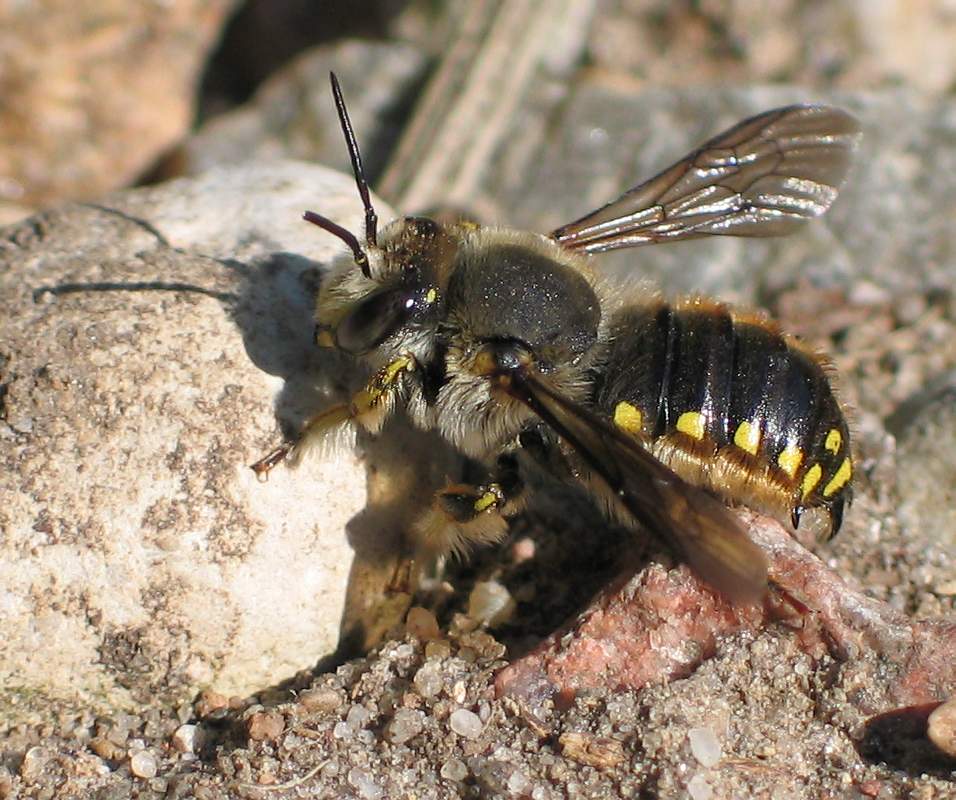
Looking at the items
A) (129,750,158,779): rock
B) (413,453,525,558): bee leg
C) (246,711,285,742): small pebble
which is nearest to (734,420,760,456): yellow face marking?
(413,453,525,558): bee leg

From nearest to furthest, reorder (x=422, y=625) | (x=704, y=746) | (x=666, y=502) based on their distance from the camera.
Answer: (x=666, y=502)
(x=704, y=746)
(x=422, y=625)

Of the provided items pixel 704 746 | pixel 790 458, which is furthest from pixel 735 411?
pixel 704 746

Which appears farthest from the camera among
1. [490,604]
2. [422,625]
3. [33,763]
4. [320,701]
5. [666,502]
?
[490,604]

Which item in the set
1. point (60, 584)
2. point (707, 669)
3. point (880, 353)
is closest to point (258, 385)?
point (60, 584)

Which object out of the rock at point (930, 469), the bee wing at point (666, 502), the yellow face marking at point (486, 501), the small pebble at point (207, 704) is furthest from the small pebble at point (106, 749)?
the rock at point (930, 469)

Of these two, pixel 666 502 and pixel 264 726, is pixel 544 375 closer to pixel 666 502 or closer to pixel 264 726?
pixel 666 502

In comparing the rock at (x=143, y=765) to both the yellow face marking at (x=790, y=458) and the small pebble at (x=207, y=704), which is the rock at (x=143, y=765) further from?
the yellow face marking at (x=790, y=458)

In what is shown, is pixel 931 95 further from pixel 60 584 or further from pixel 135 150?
pixel 60 584
